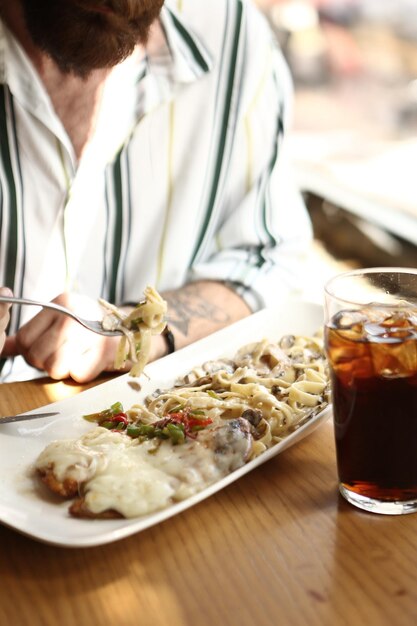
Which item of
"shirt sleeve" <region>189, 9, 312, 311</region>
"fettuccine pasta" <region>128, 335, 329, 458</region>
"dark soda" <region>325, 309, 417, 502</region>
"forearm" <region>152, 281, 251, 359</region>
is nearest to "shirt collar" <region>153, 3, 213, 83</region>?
"shirt sleeve" <region>189, 9, 312, 311</region>

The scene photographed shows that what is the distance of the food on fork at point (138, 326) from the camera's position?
1.56m

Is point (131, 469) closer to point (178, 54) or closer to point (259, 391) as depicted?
point (259, 391)

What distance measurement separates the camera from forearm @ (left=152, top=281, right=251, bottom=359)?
1.95m

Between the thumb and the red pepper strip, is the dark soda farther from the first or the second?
the thumb

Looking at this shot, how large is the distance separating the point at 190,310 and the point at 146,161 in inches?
18.2

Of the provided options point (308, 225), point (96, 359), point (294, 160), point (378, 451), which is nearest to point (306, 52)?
point (294, 160)

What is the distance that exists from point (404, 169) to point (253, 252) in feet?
6.86

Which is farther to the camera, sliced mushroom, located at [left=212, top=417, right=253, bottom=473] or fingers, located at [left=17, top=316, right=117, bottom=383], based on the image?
fingers, located at [left=17, top=316, right=117, bottom=383]

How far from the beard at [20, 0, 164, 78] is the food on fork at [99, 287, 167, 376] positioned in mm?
651

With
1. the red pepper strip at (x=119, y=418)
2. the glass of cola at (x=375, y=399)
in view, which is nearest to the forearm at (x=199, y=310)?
the red pepper strip at (x=119, y=418)

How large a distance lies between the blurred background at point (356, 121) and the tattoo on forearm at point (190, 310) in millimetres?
2076

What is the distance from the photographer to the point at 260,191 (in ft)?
7.86

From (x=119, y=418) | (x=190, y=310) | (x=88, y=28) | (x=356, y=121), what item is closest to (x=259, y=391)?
(x=119, y=418)

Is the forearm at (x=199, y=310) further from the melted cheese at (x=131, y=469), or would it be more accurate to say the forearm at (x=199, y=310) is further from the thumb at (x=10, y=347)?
the melted cheese at (x=131, y=469)
